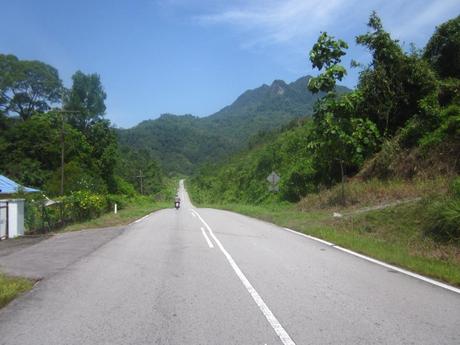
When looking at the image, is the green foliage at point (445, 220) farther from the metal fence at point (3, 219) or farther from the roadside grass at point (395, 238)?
the metal fence at point (3, 219)

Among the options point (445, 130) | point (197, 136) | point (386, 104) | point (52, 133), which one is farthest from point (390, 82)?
point (197, 136)

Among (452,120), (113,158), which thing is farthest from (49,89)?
(452,120)

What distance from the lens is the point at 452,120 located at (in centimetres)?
2214

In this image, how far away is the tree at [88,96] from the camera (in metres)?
76.1

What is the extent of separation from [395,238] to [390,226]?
1504mm

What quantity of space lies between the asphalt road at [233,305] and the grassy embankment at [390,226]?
989 millimetres

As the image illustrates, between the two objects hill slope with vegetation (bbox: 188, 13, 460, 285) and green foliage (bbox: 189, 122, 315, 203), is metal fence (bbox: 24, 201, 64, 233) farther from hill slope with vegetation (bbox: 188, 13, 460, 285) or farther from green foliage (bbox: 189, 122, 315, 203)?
green foliage (bbox: 189, 122, 315, 203)

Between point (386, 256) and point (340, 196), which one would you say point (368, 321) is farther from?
point (340, 196)

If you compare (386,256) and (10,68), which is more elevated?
Answer: (10,68)

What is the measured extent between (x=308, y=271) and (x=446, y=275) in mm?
2588


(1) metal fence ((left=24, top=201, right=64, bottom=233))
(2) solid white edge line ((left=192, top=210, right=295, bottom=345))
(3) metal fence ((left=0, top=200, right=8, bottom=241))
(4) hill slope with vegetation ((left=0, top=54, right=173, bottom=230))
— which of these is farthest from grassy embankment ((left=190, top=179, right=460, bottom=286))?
(4) hill slope with vegetation ((left=0, top=54, right=173, bottom=230))

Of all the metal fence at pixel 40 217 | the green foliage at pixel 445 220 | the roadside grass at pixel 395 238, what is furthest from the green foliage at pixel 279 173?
the green foliage at pixel 445 220

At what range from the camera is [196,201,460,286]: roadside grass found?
10070mm

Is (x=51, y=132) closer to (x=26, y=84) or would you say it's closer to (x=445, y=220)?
(x=26, y=84)
